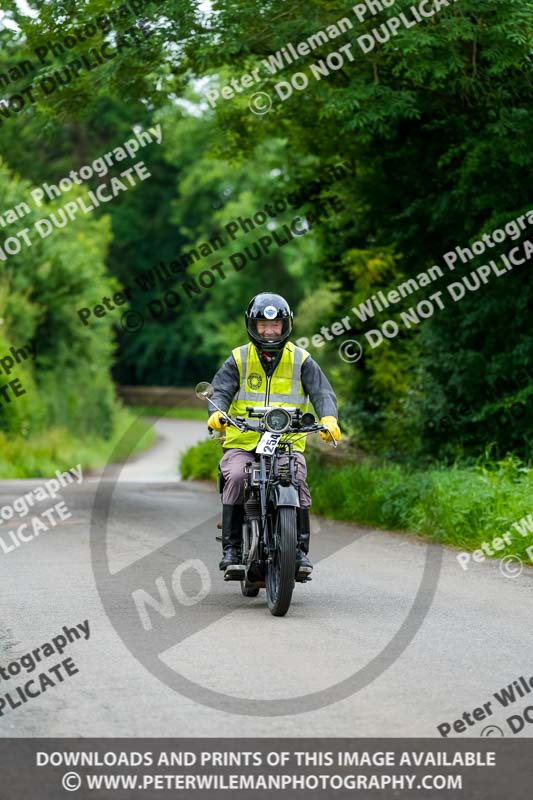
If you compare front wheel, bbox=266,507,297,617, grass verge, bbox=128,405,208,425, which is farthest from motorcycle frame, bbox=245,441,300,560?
grass verge, bbox=128,405,208,425

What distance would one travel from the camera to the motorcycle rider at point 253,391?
932cm

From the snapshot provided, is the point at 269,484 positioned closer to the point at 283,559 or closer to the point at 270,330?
the point at 283,559

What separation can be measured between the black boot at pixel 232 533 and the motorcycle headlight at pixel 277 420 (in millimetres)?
781

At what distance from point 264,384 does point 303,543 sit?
117 centimetres

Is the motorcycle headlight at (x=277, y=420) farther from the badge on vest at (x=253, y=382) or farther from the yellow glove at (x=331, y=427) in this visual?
the badge on vest at (x=253, y=382)

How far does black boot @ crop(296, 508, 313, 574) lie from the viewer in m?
8.99

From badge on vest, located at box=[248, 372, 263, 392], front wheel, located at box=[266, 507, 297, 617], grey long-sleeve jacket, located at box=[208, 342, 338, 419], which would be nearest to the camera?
front wheel, located at box=[266, 507, 297, 617]

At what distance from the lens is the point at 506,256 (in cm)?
1512

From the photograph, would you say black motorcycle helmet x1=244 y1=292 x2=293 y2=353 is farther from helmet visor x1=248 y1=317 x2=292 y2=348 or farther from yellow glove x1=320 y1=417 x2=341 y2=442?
yellow glove x1=320 y1=417 x2=341 y2=442

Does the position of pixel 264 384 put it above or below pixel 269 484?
above

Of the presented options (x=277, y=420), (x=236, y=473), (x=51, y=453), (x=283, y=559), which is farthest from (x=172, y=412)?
(x=283, y=559)

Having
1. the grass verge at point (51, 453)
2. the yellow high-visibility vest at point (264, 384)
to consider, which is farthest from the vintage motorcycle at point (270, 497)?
the grass verge at point (51, 453)

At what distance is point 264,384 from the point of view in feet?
31.1

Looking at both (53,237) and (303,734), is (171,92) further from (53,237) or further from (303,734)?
(53,237)
